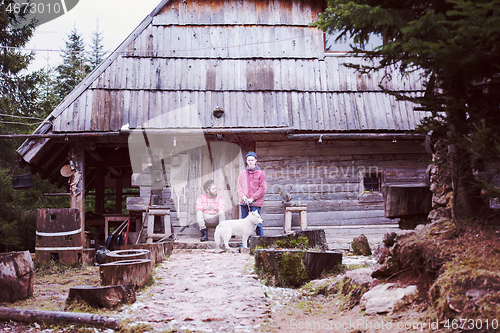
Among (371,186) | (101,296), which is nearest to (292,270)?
(101,296)

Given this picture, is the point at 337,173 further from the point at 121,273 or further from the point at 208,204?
the point at 121,273

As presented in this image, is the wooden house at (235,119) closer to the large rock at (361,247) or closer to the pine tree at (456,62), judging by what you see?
the large rock at (361,247)

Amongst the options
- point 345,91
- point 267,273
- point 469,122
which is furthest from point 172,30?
point 469,122

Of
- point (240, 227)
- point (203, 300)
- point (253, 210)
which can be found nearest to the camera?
point (203, 300)

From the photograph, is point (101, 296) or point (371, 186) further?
point (371, 186)

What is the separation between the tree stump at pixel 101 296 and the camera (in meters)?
4.13

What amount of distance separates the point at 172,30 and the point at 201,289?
8.49 meters

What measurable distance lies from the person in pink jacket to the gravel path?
228cm

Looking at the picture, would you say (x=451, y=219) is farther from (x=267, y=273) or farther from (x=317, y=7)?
(x=317, y=7)

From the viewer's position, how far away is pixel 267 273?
5.52 meters

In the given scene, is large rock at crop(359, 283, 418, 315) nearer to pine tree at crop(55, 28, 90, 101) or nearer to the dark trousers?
the dark trousers

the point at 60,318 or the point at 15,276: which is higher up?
the point at 15,276

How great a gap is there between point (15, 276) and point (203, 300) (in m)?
2.44

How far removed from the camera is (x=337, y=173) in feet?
35.1
